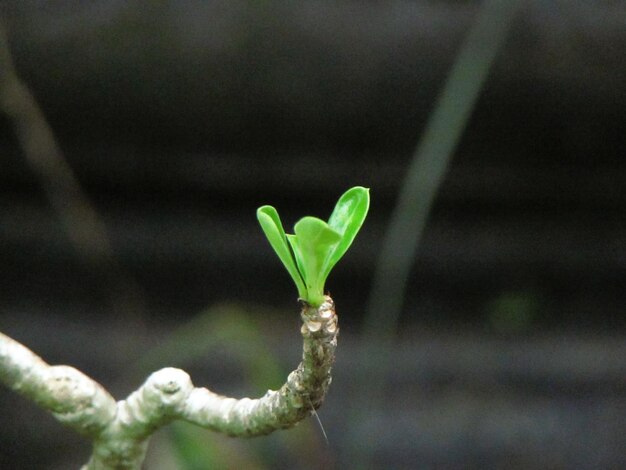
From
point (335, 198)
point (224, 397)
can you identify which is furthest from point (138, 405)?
point (335, 198)

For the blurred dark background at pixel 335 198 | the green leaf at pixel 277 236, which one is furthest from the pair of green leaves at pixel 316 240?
the blurred dark background at pixel 335 198

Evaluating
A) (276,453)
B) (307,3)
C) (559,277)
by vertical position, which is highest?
(307,3)

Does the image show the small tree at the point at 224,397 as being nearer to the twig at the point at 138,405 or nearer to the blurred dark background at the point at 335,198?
the twig at the point at 138,405

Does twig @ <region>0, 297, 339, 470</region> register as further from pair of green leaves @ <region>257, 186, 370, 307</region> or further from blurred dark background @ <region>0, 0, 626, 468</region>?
blurred dark background @ <region>0, 0, 626, 468</region>

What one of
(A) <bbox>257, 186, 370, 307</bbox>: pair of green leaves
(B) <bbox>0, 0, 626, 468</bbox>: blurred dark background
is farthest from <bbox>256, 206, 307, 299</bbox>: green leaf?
(B) <bbox>0, 0, 626, 468</bbox>: blurred dark background

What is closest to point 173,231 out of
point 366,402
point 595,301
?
point 366,402

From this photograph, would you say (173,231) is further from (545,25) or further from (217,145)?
(545,25)

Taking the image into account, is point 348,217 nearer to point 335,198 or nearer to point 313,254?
point 313,254
